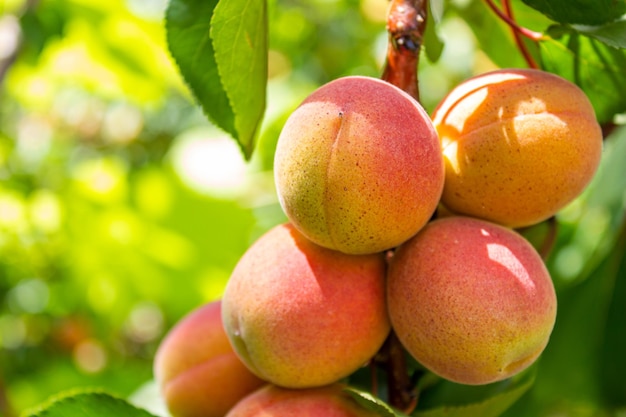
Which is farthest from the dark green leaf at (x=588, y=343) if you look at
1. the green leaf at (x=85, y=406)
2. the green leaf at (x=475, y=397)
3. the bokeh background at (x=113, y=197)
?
the green leaf at (x=85, y=406)

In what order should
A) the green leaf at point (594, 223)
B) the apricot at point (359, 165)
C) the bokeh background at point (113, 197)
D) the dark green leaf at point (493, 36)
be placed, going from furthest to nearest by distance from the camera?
the bokeh background at point (113, 197), the green leaf at point (594, 223), the dark green leaf at point (493, 36), the apricot at point (359, 165)

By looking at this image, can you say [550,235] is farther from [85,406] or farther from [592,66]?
[85,406]

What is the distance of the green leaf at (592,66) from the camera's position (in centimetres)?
98

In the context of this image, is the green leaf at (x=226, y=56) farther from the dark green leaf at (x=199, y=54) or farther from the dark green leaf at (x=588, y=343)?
the dark green leaf at (x=588, y=343)

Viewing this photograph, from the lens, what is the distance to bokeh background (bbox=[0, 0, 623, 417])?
2.26m

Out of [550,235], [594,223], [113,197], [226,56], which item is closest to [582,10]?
[550,235]

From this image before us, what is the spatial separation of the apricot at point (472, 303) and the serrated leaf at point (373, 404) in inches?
3.0

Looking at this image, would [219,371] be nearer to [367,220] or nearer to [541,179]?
[367,220]

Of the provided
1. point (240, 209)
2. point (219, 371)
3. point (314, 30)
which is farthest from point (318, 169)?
point (314, 30)

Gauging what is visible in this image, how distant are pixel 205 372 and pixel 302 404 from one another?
0.66 feet

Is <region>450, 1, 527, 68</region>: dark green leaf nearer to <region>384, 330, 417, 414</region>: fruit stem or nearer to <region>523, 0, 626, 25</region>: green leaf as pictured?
<region>523, 0, 626, 25</region>: green leaf

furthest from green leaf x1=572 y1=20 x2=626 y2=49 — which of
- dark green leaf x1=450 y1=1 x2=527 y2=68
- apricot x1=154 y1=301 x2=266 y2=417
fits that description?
apricot x1=154 y1=301 x2=266 y2=417

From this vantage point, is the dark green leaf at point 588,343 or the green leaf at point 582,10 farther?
the dark green leaf at point 588,343

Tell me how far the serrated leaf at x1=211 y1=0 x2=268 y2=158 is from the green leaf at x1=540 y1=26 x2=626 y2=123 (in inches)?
15.2
